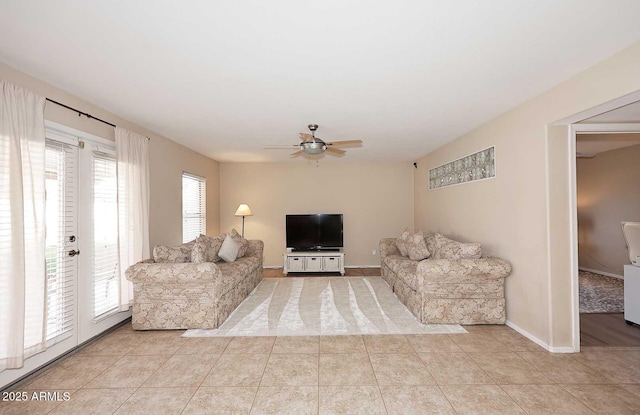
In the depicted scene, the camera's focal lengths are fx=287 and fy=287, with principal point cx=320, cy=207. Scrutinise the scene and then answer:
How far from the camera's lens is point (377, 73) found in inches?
98.7

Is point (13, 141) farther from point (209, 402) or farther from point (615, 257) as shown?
point (615, 257)

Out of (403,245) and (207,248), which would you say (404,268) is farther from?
(207,248)

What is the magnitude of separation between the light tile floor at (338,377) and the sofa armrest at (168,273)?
663mm

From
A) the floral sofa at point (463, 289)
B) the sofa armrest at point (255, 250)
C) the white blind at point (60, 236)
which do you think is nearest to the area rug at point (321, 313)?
the floral sofa at point (463, 289)

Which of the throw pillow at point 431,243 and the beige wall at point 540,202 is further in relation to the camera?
the throw pillow at point 431,243

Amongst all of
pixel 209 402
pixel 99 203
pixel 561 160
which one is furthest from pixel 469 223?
pixel 99 203

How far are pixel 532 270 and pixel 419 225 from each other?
3761 millimetres

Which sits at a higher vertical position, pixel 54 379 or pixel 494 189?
pixel 494 189

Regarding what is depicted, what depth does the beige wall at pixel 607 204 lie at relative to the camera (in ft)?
19.1

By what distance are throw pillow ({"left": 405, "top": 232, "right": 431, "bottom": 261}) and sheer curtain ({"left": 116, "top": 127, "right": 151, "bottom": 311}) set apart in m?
4.07

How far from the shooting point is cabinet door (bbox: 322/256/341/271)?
21.8 ft

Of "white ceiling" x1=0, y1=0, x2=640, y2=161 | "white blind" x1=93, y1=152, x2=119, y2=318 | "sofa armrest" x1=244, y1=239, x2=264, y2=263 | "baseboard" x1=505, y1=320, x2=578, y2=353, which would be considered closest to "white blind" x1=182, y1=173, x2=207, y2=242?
"sofa armrest" x1=244, y1=239, x2=264, y2=263

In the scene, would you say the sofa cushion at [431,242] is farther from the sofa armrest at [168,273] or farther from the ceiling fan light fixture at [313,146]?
the sofa armrest at [168,273]

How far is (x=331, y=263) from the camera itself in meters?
6.64
